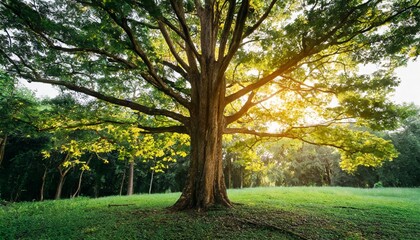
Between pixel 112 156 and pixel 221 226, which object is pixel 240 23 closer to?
pixel 221 226

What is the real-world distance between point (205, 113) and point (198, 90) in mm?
919

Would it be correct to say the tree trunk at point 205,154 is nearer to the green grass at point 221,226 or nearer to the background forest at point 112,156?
the green grass at point 221,226

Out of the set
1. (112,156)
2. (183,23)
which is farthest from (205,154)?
(112,156)

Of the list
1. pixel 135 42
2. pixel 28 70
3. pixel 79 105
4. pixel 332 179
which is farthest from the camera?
pixel 332 179

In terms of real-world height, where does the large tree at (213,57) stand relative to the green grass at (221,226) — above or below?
above

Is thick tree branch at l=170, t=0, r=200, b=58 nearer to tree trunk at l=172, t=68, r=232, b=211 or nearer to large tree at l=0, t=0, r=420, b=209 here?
large tree at l=0, t=0, r=420, b=209

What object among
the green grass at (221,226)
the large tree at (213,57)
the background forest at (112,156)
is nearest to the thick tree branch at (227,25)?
the large tree at (213,57)

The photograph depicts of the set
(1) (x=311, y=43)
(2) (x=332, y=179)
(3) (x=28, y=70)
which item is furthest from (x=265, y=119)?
(2) (x=332, y=179)

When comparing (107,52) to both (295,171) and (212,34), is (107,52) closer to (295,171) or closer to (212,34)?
(212,34)

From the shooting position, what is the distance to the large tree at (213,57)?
5.48m

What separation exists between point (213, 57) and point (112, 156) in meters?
25.2

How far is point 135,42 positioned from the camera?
5680 mm

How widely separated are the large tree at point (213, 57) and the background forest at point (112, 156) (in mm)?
1117

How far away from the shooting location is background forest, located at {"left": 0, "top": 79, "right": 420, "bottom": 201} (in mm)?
7895
